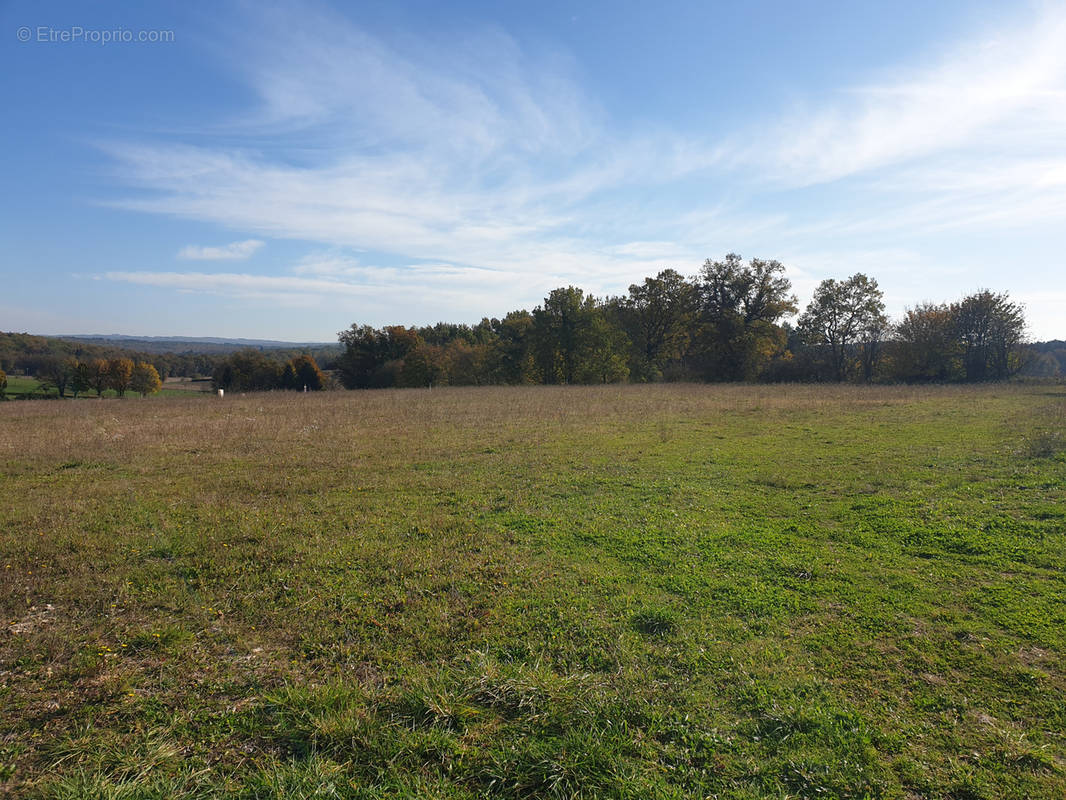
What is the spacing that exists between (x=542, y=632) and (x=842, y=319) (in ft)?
163

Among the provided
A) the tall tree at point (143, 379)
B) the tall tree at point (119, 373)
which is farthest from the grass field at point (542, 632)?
the tall tree at point (143, 379)

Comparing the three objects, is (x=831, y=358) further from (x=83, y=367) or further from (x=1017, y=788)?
(x=83, y=367)

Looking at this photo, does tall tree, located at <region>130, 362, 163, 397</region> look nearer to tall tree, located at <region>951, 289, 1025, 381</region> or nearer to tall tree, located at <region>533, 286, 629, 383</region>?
tall tree, located at <region>533, 286, 629, 383</region>

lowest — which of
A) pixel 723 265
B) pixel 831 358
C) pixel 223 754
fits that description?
pixel 223 754

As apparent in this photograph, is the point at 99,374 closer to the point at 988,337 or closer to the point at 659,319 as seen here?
the point at 659,319

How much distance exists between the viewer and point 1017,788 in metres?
2.71

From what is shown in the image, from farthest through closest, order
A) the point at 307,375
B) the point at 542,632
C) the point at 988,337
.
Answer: the point at 307,375
the point at 988,337
the point at 542,632

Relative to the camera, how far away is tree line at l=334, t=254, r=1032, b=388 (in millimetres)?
41188

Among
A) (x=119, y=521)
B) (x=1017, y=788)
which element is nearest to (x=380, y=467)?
(x=119, y=521)

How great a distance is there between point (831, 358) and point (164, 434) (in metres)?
50.0

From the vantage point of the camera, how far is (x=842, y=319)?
45.4 m

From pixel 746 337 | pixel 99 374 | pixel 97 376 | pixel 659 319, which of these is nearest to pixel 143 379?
pixel 99 374

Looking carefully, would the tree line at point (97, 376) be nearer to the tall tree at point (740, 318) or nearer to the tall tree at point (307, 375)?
the tall tree at point (307, 375)

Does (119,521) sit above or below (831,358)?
below
